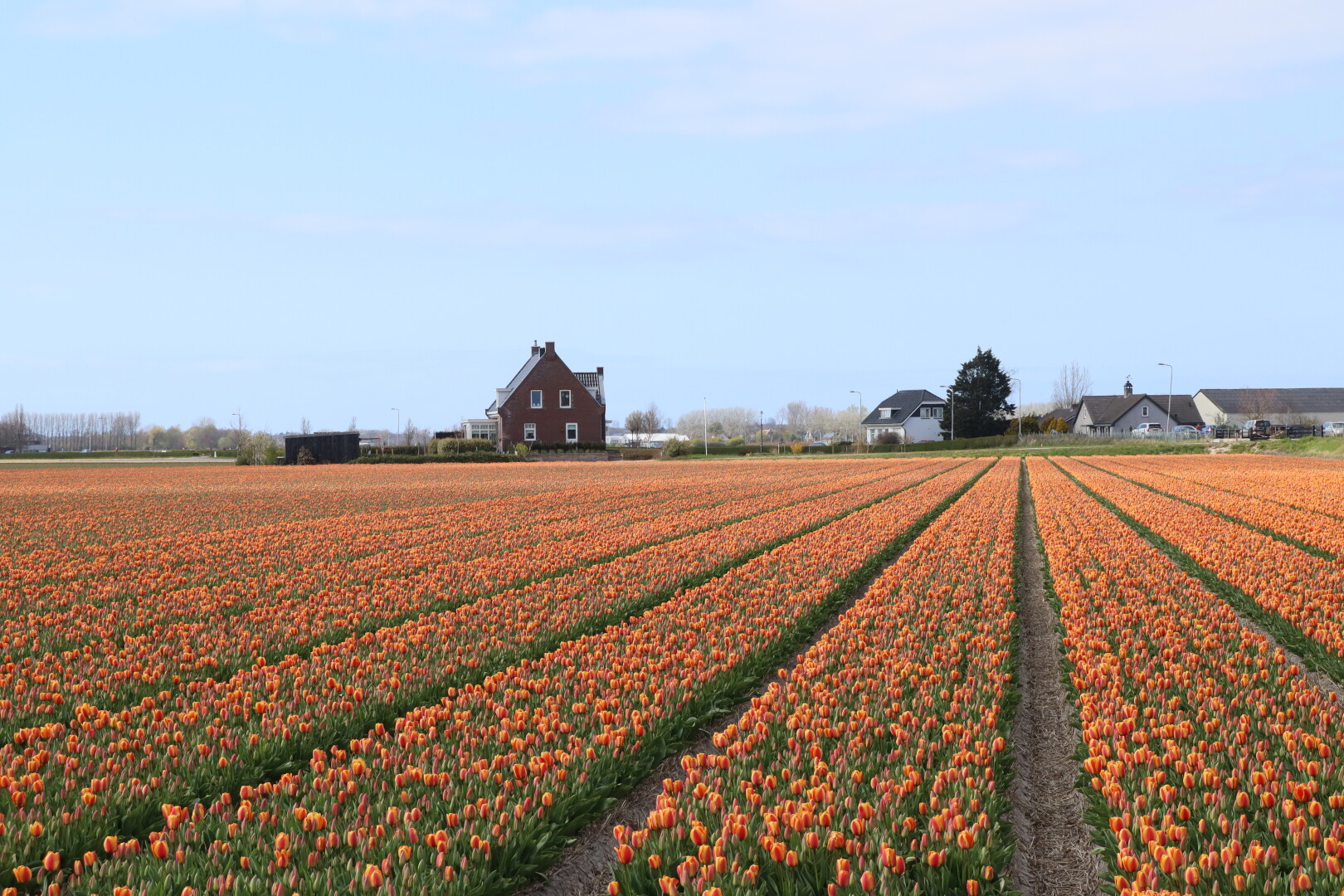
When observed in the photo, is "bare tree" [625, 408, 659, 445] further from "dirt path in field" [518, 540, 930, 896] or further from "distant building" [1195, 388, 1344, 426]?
"dirt path in field" [518, 540, 930, 896]

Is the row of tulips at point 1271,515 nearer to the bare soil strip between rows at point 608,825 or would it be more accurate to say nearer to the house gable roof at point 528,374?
the bare soil strip between rows at point 608,825

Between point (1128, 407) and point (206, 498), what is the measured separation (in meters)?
119

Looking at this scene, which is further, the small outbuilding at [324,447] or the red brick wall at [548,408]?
the red brick wall at [548,408]

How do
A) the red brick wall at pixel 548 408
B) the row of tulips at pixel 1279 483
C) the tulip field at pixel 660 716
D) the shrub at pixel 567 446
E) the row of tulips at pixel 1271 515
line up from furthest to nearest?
the red brick wall at pixel 548 408
the shrub at pixel 567 446
the row of tulips at pixel 1279 483
the row of tulips at pixel 1271 515
the tulip field at pixel 660 716

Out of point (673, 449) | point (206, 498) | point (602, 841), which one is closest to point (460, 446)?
point (673, 449)

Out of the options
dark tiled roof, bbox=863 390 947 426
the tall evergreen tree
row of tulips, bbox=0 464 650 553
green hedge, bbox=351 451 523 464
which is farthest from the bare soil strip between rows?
dark tiled roof, bbox=863 390 947 426

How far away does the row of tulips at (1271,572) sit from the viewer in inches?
366

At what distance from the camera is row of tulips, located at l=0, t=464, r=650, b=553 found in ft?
64.6

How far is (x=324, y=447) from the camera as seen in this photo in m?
72.2

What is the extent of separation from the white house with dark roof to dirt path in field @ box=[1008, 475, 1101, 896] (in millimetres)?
104602

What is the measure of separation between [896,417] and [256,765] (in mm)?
123221

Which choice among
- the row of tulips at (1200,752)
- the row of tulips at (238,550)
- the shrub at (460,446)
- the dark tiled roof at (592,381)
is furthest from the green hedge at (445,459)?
the row of tulips at (1200,752)

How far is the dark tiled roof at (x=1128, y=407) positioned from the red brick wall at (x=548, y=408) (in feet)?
252

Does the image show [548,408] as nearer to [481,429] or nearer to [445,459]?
[445,459]
